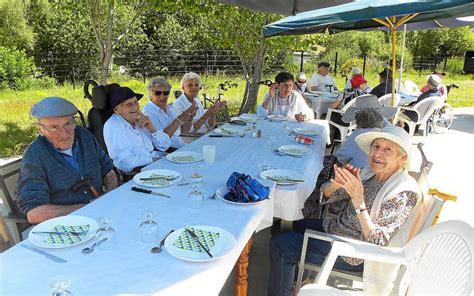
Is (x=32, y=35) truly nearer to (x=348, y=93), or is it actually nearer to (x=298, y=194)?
(x=348, y=93)

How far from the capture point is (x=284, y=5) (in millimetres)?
4098

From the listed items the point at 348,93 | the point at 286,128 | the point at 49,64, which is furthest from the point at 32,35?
the point at 286,128

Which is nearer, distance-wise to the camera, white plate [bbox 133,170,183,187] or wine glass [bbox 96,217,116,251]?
wine glass [bbox 96,217,116,251]

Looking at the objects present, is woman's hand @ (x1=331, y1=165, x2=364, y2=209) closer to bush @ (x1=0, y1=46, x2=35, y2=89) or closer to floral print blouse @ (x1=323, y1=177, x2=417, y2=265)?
floral print blouse @ (x1=323, y1=177, x2=417, y2=265)

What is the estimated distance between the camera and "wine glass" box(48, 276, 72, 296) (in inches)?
46.9

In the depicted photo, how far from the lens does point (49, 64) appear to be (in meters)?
14.2

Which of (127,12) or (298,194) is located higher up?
(127,12)

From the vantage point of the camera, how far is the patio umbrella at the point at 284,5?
379 centimetres

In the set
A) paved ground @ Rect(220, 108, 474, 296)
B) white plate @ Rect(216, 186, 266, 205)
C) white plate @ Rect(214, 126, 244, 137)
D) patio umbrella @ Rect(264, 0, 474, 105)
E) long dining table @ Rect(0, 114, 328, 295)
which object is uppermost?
patio umbrella @ Rect(264, 0, 474, 105)

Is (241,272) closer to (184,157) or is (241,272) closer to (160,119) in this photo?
(184,157)

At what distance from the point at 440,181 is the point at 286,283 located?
11.0ft

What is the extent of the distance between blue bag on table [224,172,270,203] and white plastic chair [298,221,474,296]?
0.45 m

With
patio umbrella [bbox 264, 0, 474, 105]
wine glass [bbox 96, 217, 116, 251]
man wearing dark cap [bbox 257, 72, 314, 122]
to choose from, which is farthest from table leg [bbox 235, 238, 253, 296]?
man wearing dark cap [bbox 257, 72, 314, 122]

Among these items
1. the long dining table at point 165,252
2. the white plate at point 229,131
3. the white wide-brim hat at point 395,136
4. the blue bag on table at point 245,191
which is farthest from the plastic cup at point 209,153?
the white wide-brim hat at point 395,136
